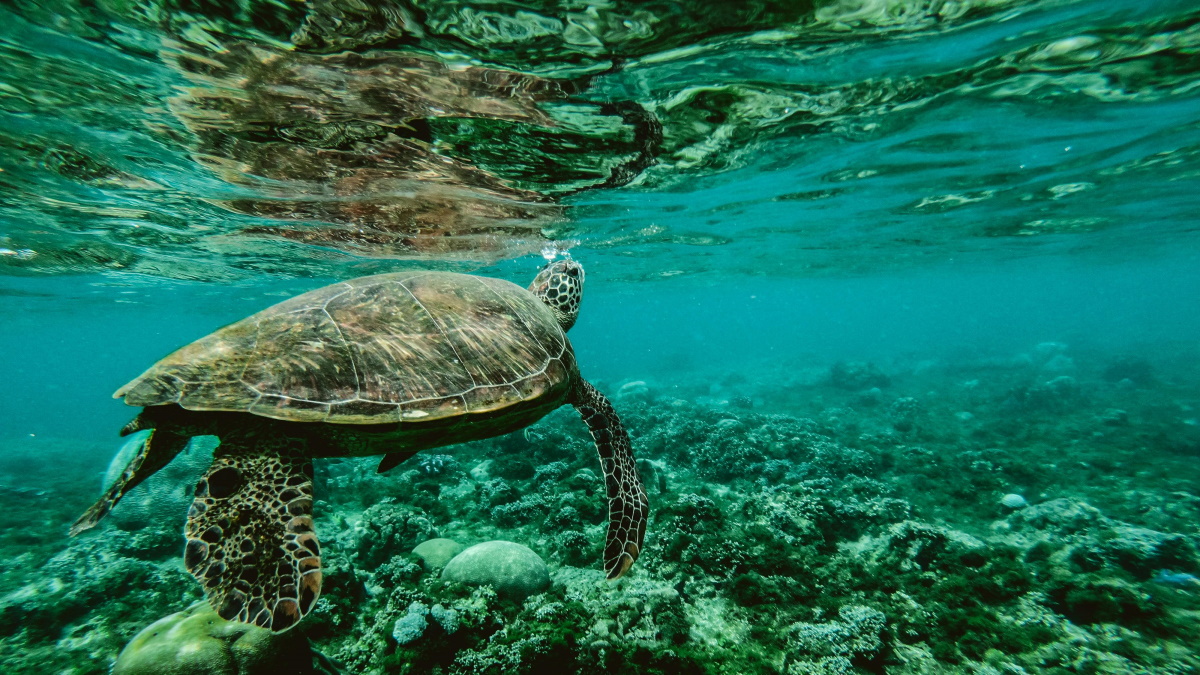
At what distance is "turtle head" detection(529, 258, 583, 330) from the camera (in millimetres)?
6473

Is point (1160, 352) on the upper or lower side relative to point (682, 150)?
lower

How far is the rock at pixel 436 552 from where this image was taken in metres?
6.64

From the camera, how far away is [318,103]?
21.9 ft

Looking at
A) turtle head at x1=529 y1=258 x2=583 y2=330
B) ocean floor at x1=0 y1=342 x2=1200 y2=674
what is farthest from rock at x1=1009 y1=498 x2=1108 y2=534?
turtle head at x1=529 y1=258 x2=583 y2=330

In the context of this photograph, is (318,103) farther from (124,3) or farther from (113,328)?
(113,328)

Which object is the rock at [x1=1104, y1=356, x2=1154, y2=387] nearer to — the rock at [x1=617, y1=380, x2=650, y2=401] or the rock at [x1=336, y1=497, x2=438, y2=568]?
the rock at [x1=617, y1=380, x2=650, y2=401]

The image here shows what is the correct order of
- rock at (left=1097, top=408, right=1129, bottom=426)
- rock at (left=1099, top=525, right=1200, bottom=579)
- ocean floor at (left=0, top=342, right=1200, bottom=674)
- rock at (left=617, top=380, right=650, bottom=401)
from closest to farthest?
ocean floor at (left=0, top=342, right=1200, bottom=674), rock at (left=1099, top=525, right=1200, bottom=579), rock at (left=1097, top=408, right=1129, bottom=426), rock at (left=617, top=380, right=650, bottom=401)

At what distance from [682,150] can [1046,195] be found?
14746 mm

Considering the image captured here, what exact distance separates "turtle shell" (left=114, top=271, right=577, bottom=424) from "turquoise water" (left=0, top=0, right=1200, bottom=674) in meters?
2.06

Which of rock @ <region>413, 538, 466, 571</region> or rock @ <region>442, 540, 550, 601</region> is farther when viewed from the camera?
rock @ <region>413, 538, 466, 571</region>

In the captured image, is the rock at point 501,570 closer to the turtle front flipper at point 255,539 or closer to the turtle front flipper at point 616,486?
the turtle front flipper at point 616,486

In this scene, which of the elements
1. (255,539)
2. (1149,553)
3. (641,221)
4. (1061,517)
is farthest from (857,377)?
(255,539)

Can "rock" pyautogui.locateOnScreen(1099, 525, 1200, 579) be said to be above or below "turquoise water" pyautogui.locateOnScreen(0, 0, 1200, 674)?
below

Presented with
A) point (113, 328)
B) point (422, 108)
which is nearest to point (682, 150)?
point (422, 108)
